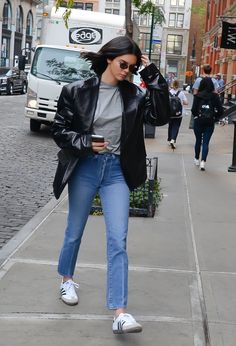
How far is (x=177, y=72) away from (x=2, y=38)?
40873 mm

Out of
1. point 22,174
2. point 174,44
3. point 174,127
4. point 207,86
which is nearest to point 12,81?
point 174,127

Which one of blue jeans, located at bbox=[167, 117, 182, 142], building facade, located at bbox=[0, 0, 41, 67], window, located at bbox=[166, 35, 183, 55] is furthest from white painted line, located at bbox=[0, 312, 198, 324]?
window, located at bbox=[166, 35, 183, 55]

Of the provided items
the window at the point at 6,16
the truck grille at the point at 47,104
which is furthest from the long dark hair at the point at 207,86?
the window at the point at 6,16

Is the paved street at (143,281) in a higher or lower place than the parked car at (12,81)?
higher

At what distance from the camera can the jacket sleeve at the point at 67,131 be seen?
12.8ft

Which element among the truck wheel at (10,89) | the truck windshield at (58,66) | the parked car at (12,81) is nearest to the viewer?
the truck windshield at (58,66)

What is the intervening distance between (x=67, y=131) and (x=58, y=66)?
41.6 ft

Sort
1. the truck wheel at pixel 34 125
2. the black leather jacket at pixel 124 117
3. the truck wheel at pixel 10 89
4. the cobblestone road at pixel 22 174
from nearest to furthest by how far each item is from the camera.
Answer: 1. the black leather jacket at pixel 124 117
2. the cobblestone road at pixel 22 174
3. the truck wheel at pixel 34 125
4. the truck wheel at pixel 10 89

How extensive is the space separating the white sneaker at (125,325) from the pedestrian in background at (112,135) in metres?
0.02

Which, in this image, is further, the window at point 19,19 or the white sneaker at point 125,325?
the window at point 19,19

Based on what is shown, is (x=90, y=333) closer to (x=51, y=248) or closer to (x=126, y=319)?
(x=126, y=319)

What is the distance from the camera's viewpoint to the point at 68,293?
4426 millimetres

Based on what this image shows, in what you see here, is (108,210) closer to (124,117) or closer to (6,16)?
(124,117)

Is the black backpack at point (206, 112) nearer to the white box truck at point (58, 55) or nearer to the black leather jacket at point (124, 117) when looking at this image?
the white box truck at point (58, 55)
